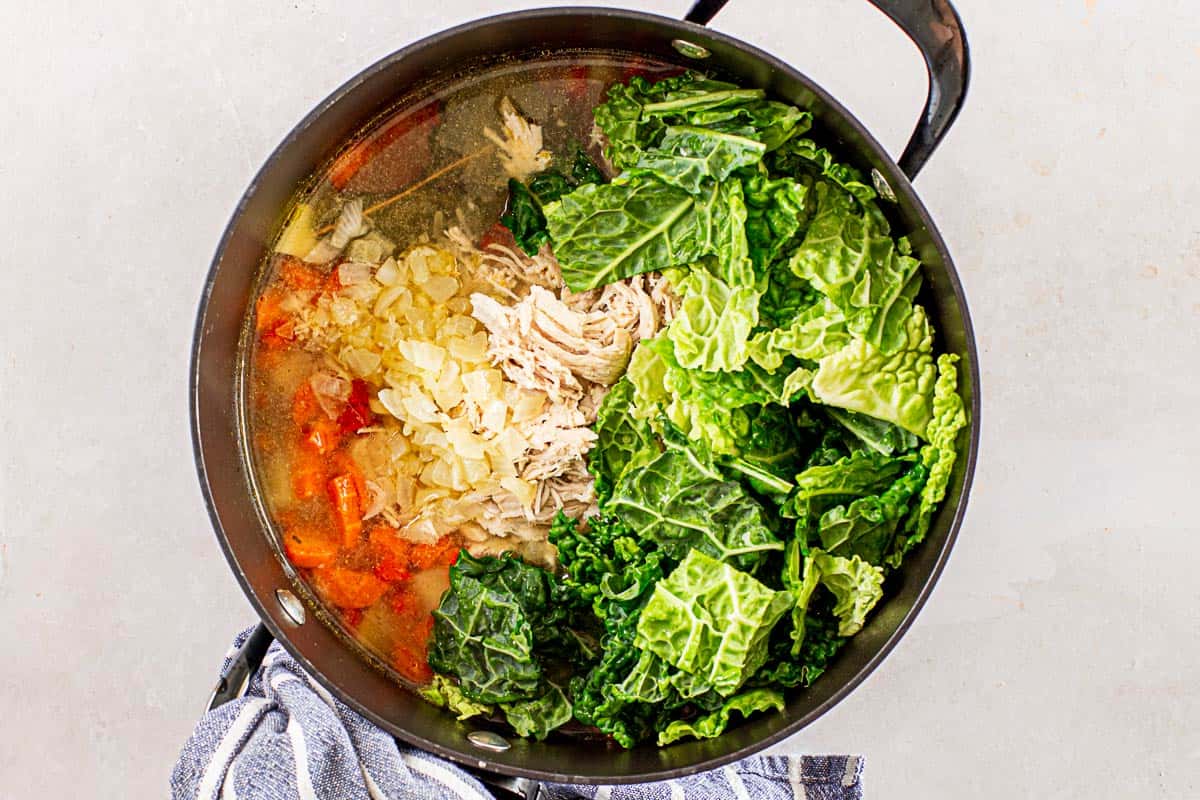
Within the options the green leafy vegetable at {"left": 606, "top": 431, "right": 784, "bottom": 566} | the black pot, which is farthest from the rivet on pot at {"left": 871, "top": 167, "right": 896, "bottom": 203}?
the green leafy vegetable at {"left": 606, "top": 431, "right": 784, "bottom": 566}

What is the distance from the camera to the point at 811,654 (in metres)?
2.02

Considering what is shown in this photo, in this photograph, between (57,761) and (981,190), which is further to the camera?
(57,761)

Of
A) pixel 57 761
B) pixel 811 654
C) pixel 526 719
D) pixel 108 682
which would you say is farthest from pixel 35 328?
pixel 811 654

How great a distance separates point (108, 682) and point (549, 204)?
5.55 ft

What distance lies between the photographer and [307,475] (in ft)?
7.04

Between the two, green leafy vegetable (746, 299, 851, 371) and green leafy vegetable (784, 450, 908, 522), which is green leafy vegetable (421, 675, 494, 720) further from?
green leafy vegetable (746, 299, 851, 371)

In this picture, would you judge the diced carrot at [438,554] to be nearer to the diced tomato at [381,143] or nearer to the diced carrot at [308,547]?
the diced carrot at [308,547]

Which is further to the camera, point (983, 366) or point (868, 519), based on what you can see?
point (983, 366)

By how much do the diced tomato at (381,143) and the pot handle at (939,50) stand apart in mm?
893

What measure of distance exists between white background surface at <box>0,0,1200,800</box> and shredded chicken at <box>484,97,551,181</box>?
0.55 metres

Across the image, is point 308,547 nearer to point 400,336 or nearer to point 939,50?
point 400,336

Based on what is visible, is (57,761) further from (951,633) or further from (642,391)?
(951,633)

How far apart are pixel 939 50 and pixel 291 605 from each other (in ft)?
5.51

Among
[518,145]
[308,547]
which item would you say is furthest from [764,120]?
[308,547]
